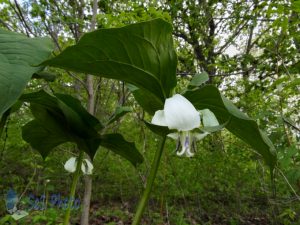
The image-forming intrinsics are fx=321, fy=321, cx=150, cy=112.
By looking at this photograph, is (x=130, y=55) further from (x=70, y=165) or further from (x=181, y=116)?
(x=70, y=165)

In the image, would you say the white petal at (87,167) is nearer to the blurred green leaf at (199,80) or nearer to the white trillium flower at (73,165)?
the white trillium flower at (73,165)

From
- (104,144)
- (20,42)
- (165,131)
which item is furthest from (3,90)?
(104,144)

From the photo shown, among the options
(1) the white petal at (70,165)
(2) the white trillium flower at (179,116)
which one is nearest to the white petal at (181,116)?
(2) the white trillium flower at (179,116)

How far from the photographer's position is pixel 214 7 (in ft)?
11.1

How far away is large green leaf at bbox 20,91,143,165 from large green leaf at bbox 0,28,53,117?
125mm

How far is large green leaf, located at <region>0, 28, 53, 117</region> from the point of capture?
30 cm

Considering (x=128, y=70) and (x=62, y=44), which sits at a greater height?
(x=62, y=44)

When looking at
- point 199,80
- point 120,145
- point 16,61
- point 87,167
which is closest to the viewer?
point 16,61

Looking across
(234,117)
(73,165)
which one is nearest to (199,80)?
(234,117)

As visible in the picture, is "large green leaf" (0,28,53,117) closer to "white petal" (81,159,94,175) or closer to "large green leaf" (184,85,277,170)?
"large green leaf" (184,85,277,170)

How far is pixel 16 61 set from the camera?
0.34m

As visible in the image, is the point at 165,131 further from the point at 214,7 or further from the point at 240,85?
the point at 214,7

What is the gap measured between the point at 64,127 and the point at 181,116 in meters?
0.29

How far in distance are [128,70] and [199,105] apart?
13cm
